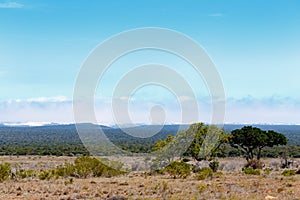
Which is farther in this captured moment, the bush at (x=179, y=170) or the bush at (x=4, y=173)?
the bush at (x=179, y=170)

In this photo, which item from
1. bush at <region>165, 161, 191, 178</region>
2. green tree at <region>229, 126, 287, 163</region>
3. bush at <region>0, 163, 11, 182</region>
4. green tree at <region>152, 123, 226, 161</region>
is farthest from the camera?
green tree at <region>229, 126, 287, 163</region>

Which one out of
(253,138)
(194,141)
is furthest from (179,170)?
(253,138)

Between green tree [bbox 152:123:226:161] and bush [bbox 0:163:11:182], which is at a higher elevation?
green tree [bbox 152:123:226:161]

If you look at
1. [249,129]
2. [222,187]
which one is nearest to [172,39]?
[222,187]

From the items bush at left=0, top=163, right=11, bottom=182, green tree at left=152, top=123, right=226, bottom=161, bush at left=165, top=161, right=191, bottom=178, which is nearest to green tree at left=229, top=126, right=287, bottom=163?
green tree at left=152, top=123, right=226, bottom=161

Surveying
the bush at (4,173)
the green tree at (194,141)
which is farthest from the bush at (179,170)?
the bush at (4,173)

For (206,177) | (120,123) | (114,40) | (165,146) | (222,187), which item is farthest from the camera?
(165,146)

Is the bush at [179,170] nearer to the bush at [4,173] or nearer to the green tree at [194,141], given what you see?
the green tree at [194,141]

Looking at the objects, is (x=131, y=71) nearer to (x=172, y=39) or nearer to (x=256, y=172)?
(x=172, y=39)

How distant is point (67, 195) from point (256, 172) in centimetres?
1665

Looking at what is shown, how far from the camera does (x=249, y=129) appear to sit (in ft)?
147

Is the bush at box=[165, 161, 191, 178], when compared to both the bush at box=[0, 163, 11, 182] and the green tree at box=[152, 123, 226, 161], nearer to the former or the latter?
the green tree at box=[152, 123, 226, 161]

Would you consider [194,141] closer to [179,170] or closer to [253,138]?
[179,170]

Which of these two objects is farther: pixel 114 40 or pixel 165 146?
pixel 165 146
